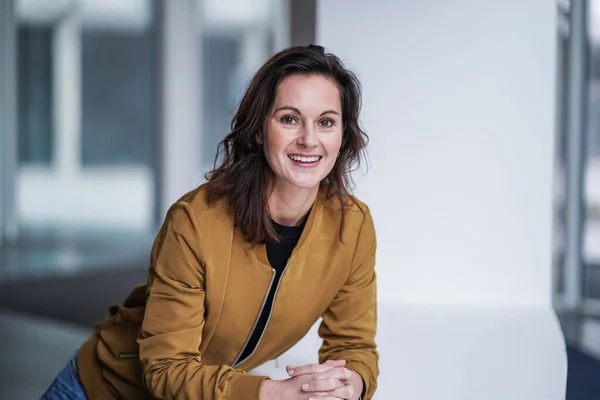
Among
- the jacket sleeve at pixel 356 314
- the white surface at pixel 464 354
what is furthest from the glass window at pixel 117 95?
the jacket sleeve at pixel 356 314

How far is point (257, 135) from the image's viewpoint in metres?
1.75

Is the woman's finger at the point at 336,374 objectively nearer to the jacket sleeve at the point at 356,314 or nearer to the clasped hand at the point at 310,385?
the clasped hand at the point at 310,385

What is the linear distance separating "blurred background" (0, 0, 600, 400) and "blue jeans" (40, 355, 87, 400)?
11.0 feet

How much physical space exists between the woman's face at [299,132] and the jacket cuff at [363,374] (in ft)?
1.37

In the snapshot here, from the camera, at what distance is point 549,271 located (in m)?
2.93

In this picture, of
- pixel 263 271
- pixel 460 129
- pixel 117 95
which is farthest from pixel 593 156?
pixel 117 95

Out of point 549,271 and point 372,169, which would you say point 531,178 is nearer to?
point 549,271

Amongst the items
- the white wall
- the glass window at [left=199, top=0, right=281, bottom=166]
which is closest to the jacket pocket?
the white wall

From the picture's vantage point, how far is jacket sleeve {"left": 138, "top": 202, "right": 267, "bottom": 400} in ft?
5.28

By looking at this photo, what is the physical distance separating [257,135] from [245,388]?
536 millimetres

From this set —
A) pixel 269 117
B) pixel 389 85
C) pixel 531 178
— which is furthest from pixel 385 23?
pixel 269 117

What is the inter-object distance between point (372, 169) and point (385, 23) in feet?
1.68

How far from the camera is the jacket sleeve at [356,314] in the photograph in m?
1.88

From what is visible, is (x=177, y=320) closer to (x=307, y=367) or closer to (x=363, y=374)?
(x=307, y=367)
